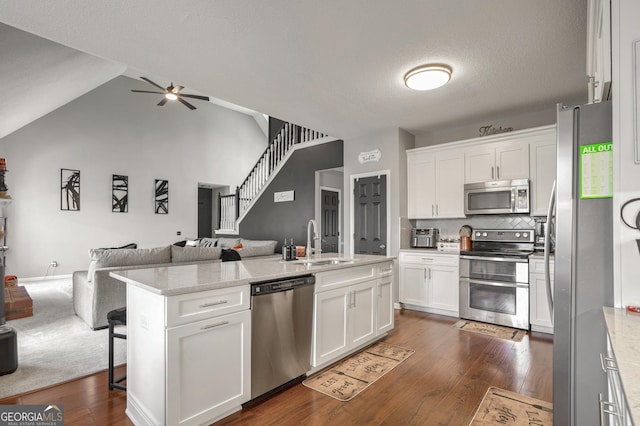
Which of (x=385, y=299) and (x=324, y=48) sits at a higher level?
(x=324, y=48)

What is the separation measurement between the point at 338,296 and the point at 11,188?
25.4 ft

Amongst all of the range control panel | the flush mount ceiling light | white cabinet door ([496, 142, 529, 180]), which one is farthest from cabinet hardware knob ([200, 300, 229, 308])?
white cabinet door ([496, 142, 529, 180])

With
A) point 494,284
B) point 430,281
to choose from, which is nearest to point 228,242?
point 430,281

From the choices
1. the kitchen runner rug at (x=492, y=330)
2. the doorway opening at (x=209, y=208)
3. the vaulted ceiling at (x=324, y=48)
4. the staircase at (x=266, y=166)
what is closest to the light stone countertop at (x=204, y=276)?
the vaulted ceiling at (x=324, y=48)

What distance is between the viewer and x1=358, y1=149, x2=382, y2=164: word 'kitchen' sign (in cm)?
525

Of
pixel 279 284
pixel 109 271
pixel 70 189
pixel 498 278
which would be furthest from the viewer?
pixel 70 189

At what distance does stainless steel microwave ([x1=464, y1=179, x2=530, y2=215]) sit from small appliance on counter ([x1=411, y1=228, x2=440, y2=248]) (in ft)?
2.04

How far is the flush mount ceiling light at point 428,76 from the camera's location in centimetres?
307

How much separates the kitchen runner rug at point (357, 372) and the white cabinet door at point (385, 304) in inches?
8.3

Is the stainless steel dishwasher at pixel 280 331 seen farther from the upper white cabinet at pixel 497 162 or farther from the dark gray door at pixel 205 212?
the dark gray door at pixel 205 212

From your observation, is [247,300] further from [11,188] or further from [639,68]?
[11,188]

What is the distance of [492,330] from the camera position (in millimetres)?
3820

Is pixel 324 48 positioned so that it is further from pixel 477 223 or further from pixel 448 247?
pixel 477 223

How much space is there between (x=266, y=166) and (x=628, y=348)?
7.39 meters
